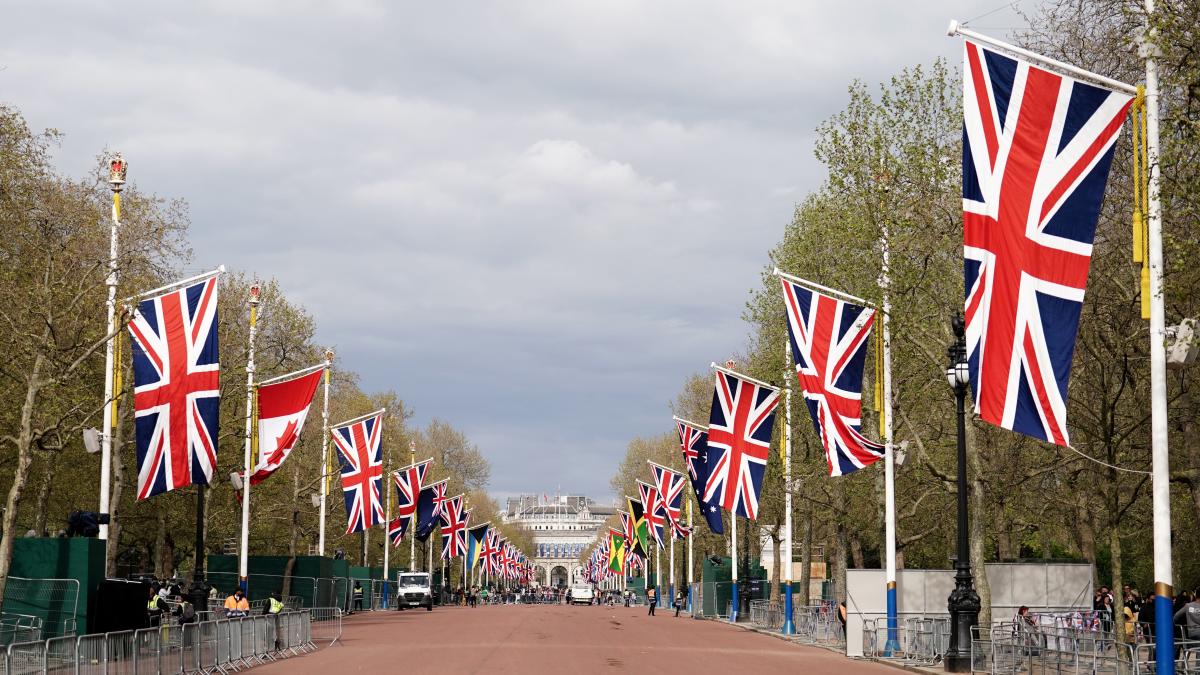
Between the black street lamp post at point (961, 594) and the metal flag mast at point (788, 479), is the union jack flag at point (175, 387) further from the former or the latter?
the metal flag mast at point (788, 479)

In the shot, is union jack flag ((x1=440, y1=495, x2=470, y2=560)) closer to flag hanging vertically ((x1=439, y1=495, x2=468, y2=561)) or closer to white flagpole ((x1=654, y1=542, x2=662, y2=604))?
flag hanging vertically ((x1=439, y1=495, x2=468, y2=561))

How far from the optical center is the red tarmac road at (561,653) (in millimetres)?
27703

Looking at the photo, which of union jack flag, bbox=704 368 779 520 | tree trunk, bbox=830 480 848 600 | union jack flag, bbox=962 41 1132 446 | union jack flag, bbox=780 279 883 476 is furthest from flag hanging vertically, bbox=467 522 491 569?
union jack flag, bbox=962 41 1132 446

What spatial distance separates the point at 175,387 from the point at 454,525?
175 ft

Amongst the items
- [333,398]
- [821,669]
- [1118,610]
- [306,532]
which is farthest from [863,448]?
[333,398]

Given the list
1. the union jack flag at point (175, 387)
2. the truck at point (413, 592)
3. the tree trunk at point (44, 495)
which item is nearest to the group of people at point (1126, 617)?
the union jack flag at point (175, 387)

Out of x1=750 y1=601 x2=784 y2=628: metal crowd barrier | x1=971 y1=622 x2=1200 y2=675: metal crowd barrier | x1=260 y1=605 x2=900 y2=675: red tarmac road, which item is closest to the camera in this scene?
x1=971 y1=622 x2=1200 y2=675: metal crowd barrier

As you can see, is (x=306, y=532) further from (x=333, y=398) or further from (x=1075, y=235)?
(x=1075, y=235)

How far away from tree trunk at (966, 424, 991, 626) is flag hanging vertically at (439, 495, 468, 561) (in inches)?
1839

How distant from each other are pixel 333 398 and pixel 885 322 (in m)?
55.2

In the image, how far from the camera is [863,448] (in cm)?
2972

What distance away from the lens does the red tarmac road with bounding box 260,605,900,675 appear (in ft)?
90.9

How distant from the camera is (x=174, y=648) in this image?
25375 millimetres

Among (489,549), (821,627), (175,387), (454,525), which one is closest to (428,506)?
(454,525)
